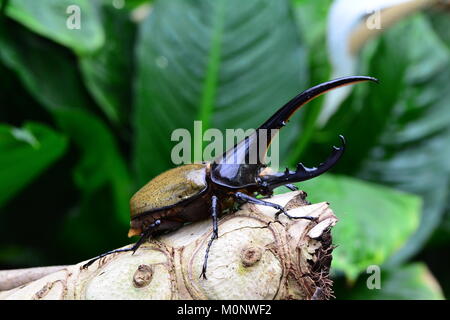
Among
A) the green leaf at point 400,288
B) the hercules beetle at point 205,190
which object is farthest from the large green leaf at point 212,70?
the hercules beetle at point 205,190

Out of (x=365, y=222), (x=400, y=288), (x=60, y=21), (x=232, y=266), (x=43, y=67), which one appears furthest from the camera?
(x=43, y=67)

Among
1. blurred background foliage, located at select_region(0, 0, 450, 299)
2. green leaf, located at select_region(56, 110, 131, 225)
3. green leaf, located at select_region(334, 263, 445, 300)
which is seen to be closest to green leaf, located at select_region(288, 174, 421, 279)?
blurred background foliage, located at select_region(0, 0, 450, 299)

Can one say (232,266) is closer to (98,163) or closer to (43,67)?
(98,163)

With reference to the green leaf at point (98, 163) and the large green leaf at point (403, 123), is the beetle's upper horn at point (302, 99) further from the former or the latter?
the large green leaf at point (403, 123)

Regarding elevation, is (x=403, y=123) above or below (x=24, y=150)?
above

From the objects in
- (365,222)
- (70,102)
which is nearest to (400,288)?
(365,222)

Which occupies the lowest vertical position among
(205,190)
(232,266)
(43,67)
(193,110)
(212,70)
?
(232,266)

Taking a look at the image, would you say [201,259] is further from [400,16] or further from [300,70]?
[400,16]

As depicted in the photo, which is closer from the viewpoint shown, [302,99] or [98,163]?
[302,99]

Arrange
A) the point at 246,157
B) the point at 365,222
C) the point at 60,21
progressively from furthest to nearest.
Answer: the point at 60,21 → the point at 365,222 → the point at 246,157

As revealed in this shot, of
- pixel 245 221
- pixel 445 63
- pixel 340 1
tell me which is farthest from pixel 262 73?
pixel 245 221
